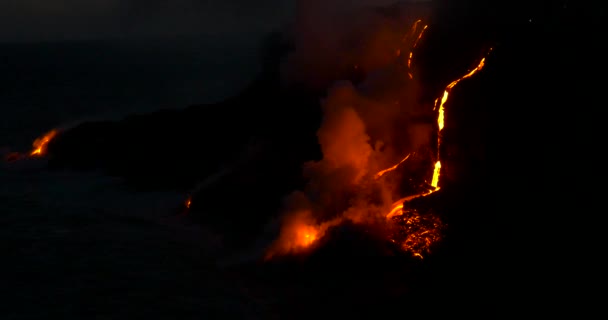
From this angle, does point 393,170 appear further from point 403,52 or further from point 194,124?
point 194,124

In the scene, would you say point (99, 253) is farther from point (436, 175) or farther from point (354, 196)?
point (436, 175)

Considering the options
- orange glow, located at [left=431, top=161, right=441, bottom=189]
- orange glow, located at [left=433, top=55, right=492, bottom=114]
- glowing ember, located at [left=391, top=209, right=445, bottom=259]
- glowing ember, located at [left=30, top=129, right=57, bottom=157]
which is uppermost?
glowing ember, located at [left=30, top=129, right=57, bottom=157]

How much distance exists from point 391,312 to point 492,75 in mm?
7022

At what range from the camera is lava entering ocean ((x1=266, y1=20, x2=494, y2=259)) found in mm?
16625

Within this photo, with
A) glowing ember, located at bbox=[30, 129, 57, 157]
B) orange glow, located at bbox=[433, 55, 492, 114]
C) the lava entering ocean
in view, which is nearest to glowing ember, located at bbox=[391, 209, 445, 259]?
the lava entering ocean

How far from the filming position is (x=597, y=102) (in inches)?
659

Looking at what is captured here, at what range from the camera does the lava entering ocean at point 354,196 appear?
54.5 feet

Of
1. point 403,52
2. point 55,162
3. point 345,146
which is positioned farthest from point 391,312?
point 55,162

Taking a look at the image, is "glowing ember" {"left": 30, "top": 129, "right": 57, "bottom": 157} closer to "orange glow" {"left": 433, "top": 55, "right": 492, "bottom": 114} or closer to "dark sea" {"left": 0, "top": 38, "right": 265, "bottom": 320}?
"dark sea" {"left": 0, "top": 38, "right": 265, "bottom": 320}

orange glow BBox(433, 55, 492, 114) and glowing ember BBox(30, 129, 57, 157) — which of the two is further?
glowing ember BBox(30, 129, 57, 157)

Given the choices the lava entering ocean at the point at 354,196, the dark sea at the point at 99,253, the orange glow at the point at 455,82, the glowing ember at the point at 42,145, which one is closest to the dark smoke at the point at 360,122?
the lava entering ocean at the point at 354,196

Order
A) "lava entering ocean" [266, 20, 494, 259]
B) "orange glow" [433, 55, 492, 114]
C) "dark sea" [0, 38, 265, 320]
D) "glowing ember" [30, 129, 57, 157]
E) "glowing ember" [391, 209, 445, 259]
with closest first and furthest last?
"dark sea" [0, 38, 265, 320] → "glowing ember" [391, 209, 445, 259] → "lava entering ocean" [266, 20, 494, 259] → "orange glow" [433, 55, 492, 114] → "glowing ember" [30, 129, 57, 157]

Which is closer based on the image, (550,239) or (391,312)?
(391,312)

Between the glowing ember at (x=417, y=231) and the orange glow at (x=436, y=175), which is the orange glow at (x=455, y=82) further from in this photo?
the glowing ember at (x=417, y=231)
